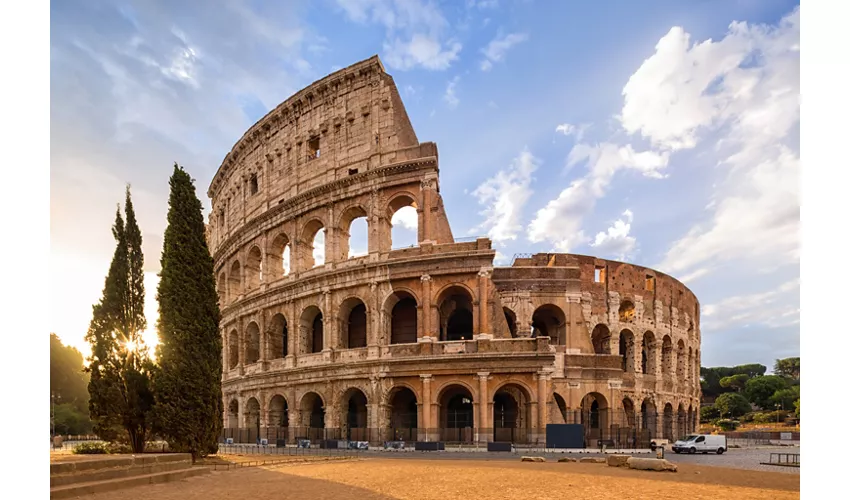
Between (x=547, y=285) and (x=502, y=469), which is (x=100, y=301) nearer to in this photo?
(x=502, y=469)

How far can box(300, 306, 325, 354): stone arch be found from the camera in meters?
28.7

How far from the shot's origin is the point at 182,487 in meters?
11.4

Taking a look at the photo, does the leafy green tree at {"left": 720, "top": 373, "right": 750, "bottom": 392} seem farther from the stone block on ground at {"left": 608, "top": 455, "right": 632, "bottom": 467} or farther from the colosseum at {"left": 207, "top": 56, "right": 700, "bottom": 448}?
the stone block on ground at {"left": 608, "top": 455, "right": 632, "bottom": 467}

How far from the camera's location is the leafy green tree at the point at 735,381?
7262 cm

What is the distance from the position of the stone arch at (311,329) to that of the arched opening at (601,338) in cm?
1716

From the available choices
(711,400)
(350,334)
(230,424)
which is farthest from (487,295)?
(711,400)

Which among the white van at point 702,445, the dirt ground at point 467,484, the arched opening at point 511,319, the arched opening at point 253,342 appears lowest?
the white van at point 702,445

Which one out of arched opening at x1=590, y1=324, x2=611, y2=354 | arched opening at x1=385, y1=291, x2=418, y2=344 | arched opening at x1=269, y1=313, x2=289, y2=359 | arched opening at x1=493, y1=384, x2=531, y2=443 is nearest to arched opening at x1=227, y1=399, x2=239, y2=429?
arched opening at x1=269, y1=313, x2=289, y2=359

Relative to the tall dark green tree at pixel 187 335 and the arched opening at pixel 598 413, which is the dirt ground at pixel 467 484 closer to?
the tall dark green tree at pixel 187 335

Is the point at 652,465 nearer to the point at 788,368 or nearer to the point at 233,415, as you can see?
the point at 233,415

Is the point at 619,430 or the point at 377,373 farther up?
the point at 377,373

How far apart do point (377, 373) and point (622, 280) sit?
18621 millimetres

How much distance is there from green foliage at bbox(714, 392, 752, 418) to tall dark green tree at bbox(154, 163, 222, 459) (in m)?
62.3

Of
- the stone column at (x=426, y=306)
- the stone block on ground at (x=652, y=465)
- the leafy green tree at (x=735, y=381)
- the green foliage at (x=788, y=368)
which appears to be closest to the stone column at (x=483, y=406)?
the stone column at (x=426, y=306)
